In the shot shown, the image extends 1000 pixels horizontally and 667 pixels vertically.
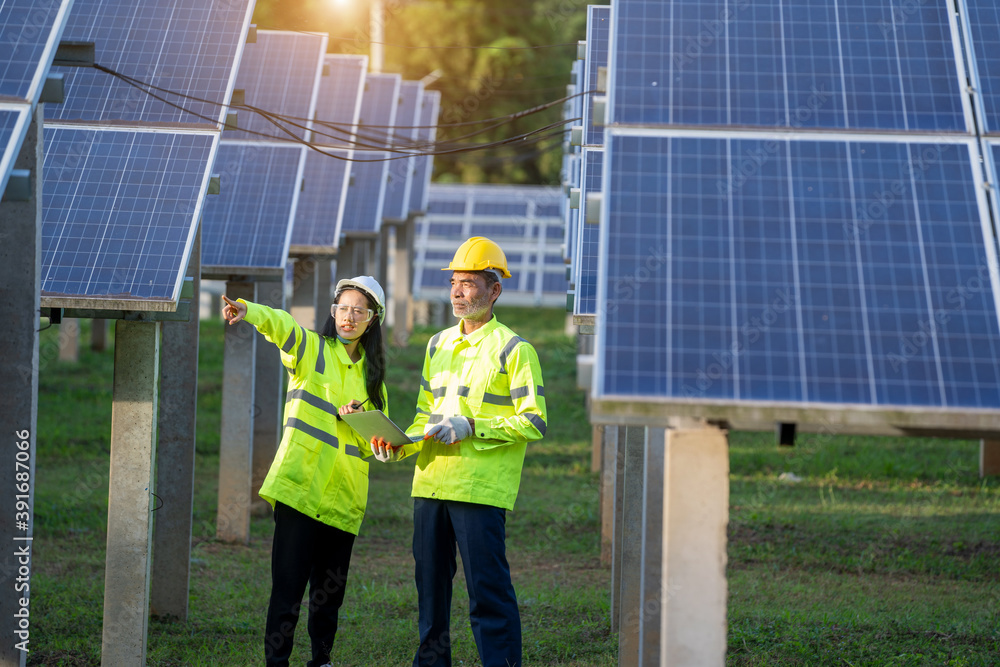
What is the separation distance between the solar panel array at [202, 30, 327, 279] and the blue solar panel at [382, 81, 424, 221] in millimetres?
8363

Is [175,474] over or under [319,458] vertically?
under

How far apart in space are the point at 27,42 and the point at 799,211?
315 centimetres

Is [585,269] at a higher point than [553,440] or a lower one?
higher

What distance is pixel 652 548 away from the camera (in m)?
4.93

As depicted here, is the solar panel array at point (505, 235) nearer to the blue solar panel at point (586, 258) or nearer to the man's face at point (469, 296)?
the blue solar panel at point (586, 258)

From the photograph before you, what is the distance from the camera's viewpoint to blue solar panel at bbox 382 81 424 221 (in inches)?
840

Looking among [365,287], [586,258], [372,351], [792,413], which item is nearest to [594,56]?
[586,258]

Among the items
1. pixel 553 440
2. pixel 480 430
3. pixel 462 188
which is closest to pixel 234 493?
pixel 480 430

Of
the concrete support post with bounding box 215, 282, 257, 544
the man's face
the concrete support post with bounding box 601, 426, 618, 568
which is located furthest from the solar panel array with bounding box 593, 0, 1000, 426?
the concrete support post with bounding box 215, 282, 257, 544

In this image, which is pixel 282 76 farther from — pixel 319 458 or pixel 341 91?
pixel 319 458

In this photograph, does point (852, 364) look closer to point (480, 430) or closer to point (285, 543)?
point (480, 430)

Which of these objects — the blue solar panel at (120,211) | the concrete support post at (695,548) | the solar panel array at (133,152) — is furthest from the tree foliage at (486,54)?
the concrete support post at (695,548)

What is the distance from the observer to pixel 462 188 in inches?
1320

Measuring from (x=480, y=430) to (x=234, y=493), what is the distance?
16.5ft
